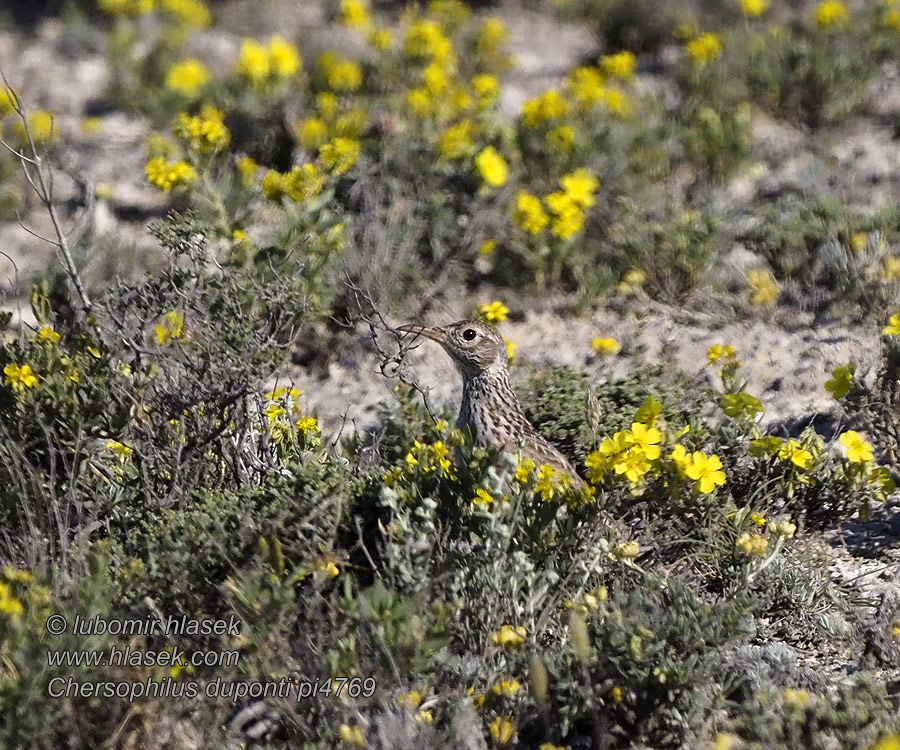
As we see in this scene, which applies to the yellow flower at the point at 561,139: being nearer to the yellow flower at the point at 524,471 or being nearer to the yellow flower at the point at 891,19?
the yellow flower at the point at 891,19

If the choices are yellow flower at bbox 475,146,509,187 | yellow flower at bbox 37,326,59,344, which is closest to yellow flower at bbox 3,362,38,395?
yellow flower at bbox 37,326,59,344

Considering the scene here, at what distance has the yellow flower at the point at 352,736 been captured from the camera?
324cm

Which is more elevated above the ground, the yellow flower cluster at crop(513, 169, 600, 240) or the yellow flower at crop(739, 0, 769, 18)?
the yellow flower at crop(739, 0, 769, 18)

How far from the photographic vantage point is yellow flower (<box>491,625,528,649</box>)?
3.67m

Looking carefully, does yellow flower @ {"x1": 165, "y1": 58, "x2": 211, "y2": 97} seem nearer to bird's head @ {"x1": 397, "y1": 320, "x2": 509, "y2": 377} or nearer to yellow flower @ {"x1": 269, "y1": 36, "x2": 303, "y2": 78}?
yellow flower @ {"x1": 269, "y1": 36, "x2": 303, "y2": 78}

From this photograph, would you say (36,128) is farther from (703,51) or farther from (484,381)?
(703,51)

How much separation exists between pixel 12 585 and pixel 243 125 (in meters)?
5.55

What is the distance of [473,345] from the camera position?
5266 mm

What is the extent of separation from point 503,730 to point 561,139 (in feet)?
16.3

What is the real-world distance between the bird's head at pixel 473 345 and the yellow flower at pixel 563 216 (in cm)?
157

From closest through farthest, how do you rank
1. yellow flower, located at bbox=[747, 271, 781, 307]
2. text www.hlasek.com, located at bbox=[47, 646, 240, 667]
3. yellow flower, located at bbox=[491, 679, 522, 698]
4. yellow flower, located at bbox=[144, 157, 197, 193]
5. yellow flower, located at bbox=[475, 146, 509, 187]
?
text www.hlasek.com, located at bbox=[47, 646, 240, 667]
yellow flower, located at bbox=[491, 679, 522, 698]
yellow flower, located at bbox=[144, 157, 197, 193]
yellow flower, located at bbox=[747, 271, 781, 307]
yellow flower, located at bbox=[475, 146, 509, 187]

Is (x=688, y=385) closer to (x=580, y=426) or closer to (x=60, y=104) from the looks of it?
(x=580, y=426)

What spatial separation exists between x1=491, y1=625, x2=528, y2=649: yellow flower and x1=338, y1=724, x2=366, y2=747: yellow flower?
0.61 meters

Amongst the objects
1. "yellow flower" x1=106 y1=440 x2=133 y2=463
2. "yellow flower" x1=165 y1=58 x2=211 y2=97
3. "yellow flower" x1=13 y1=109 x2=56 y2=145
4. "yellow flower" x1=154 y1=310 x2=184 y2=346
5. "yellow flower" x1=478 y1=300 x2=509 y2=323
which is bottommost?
"yellow flower" x1=13 y1=109 x2=56 y2=145
